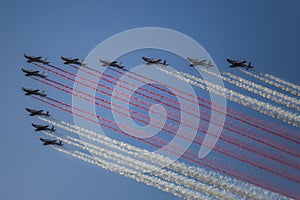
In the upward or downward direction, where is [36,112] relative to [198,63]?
downward

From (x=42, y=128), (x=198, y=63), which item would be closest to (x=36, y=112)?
(x=42, y=128)

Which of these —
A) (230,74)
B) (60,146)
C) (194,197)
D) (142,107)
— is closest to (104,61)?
(142,107)

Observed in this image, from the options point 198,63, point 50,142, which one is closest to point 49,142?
point 50,142

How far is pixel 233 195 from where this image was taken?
2287 inches

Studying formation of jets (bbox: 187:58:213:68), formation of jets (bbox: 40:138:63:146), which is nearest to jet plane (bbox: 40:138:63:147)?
formation of jets (bbox: 40:138:63:146)

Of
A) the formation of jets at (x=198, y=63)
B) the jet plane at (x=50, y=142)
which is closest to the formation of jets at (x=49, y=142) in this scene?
the jet plane at (x=50, y=142)

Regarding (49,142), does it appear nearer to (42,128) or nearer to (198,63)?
(42,128)

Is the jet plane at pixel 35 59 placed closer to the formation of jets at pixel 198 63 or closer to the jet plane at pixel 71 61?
the jet plane at pixel 71 61

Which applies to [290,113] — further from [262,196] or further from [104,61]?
[104,61]

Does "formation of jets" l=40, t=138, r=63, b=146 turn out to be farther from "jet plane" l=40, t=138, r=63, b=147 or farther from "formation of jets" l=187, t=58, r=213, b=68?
"formation of jets" l=187, t=58, r=213, b=68

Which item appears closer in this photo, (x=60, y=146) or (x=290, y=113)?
(x=290, y=113)

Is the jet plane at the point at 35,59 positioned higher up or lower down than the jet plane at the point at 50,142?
higher up

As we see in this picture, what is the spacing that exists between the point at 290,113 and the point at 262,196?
10.7 meters

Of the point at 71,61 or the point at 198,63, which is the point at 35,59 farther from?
the point at 198,63
